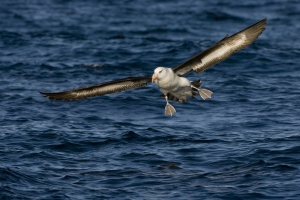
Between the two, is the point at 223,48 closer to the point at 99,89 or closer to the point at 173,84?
the point at 173,84

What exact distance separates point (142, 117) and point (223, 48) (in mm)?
4655

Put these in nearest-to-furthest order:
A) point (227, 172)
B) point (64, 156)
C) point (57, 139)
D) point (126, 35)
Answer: point (227, 172), point (64, 156), point (57, 139), point (126, 35)

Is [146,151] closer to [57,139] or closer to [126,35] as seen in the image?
[57,139]

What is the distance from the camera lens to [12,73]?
21578 mm

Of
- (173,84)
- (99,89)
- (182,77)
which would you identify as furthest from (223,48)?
(99,89)

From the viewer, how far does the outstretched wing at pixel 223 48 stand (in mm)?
12961

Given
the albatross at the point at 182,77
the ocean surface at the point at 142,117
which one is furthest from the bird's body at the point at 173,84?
the ocean surface at the point at 142,117

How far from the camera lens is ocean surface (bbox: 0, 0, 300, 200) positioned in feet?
40.9

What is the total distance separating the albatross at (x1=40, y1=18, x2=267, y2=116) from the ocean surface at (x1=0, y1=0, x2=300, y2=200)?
144cm

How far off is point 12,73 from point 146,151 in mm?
8635

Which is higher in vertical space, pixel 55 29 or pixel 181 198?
pixel 55 29

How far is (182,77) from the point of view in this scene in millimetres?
13633

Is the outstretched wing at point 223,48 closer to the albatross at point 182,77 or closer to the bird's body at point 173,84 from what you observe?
the albatross at point 182,77

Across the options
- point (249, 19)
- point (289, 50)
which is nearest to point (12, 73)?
point (289, 50)
